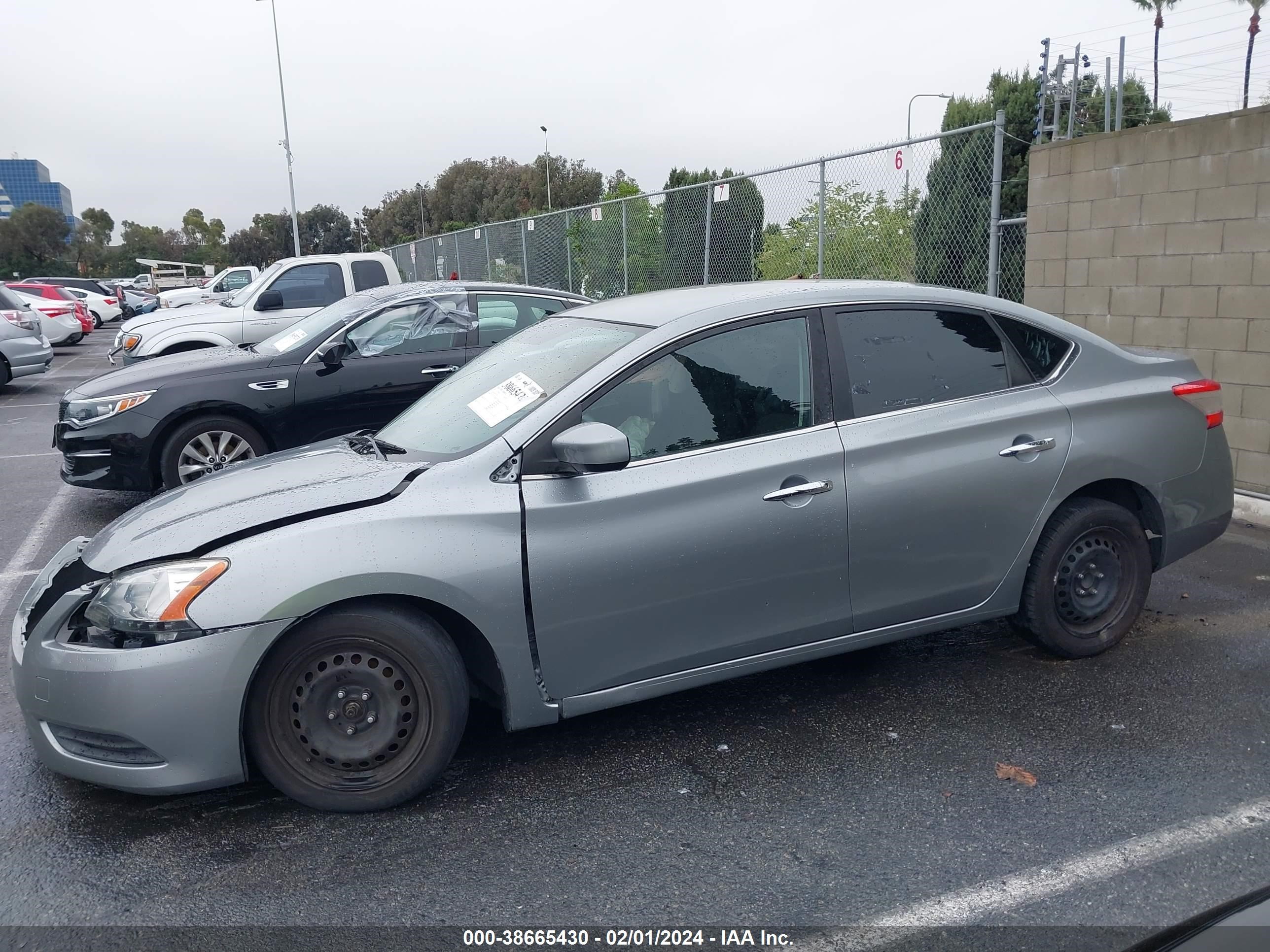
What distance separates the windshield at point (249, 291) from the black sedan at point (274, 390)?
473 centimetres

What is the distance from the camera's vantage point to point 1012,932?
275 cm

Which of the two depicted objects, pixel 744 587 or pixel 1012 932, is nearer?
pixel 1012 932

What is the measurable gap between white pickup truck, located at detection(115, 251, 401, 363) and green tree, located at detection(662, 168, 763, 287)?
361cm

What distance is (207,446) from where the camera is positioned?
7586 millimetres

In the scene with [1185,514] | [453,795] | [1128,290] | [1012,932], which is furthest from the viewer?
[1128,290]

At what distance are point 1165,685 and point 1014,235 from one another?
18.7ft

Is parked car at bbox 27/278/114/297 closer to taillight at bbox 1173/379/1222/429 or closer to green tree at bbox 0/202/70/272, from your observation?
taillight at bbox 1173/379/1222/429

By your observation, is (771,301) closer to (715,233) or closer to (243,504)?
(243,504)

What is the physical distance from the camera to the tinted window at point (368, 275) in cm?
1316

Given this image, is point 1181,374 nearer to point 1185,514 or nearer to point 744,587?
point 1185,514

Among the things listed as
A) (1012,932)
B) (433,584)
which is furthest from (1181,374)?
(433,584)

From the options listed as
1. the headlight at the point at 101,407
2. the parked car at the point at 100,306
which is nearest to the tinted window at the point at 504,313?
the headlight at the point at 101,407

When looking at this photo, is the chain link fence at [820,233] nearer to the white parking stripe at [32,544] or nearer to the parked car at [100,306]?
the white parking stripe at [32,544]

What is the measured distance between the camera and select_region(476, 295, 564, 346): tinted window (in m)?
8.28
